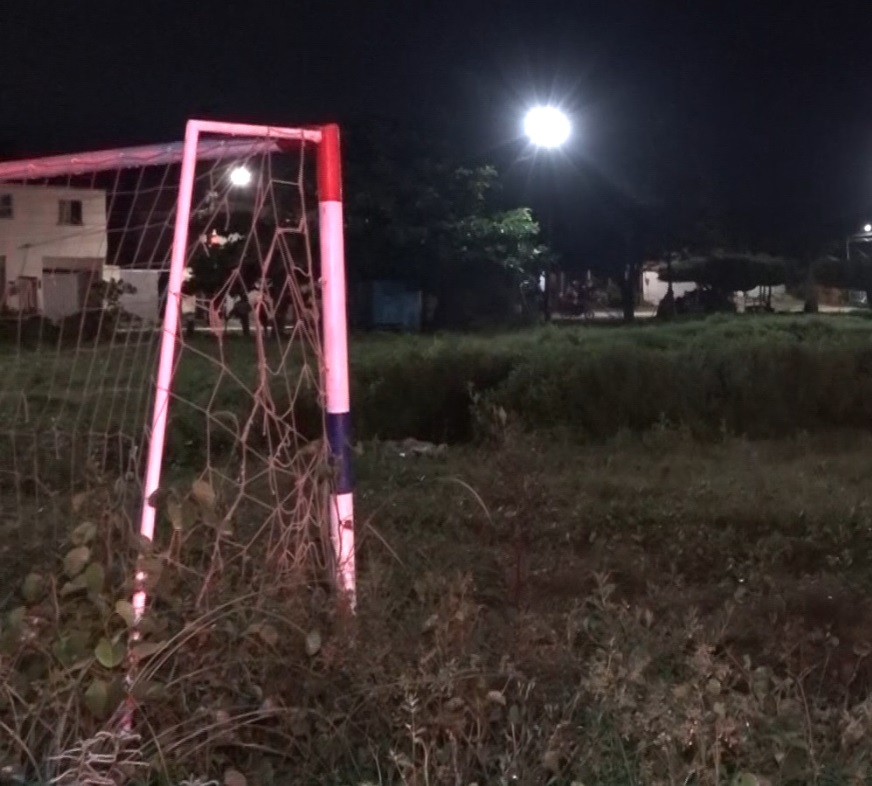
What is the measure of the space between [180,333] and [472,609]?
3.45 ft

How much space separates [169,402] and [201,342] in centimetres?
47

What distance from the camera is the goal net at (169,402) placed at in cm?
301

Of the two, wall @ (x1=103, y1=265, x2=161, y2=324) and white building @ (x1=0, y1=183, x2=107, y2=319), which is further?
white building @ (x1=0, y1=183, x2=107, y2=319)

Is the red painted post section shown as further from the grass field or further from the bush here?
the bush

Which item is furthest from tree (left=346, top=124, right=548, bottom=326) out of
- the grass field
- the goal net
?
the goal net

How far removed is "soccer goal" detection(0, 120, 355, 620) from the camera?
11.0 feet

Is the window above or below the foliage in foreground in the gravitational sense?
above

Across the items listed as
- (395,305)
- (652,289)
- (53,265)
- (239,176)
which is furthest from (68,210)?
(652,289)

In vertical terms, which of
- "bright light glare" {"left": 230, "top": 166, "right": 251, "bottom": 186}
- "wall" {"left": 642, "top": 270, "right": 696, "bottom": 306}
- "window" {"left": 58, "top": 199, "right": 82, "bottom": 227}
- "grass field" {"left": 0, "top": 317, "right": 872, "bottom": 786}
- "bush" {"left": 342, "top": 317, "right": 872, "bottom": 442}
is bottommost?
Result: "grass field" {"left": 0, "top": 317, "right": 872, "bottom": 786}

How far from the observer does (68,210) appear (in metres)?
6.83

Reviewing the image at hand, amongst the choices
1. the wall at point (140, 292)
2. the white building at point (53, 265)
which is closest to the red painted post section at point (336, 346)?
the wall at point (140, 292)

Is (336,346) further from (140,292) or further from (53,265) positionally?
(53,265)

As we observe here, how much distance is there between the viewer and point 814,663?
3.97m

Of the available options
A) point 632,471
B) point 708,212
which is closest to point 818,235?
point 708,212
